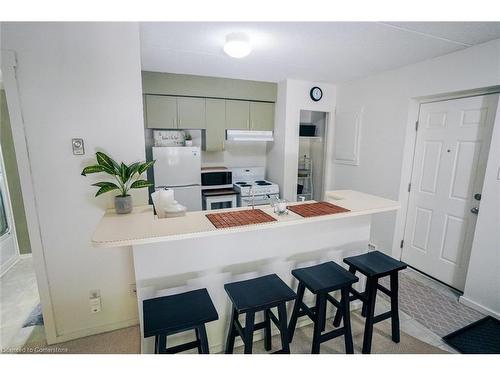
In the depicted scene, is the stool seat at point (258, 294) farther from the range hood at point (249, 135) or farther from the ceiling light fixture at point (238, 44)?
the range hood at point (249, 135)

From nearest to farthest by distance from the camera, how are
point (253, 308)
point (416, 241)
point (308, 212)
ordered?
1. point (253, 308)
2. point (308, 212)
3. point (416, 241)

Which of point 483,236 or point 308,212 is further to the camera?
point 483,236

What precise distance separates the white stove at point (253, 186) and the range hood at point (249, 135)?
581 millimetres

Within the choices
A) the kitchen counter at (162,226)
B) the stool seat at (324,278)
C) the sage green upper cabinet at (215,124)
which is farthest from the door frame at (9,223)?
the stool seat at (324,278)

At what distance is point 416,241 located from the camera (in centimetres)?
296

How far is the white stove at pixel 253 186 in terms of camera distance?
3611 mm

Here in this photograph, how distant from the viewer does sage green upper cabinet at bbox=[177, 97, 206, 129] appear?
3.35m

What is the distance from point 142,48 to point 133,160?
123cm

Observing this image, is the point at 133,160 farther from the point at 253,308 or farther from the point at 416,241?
the point at 416,241

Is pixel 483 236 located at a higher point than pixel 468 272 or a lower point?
higher

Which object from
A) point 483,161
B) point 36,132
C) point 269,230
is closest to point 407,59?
point 483,161

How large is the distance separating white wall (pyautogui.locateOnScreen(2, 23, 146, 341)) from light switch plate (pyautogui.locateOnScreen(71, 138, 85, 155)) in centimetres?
3

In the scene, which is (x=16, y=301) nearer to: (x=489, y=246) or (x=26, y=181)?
(x=26, y=181)

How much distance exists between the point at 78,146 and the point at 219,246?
4.09ft
